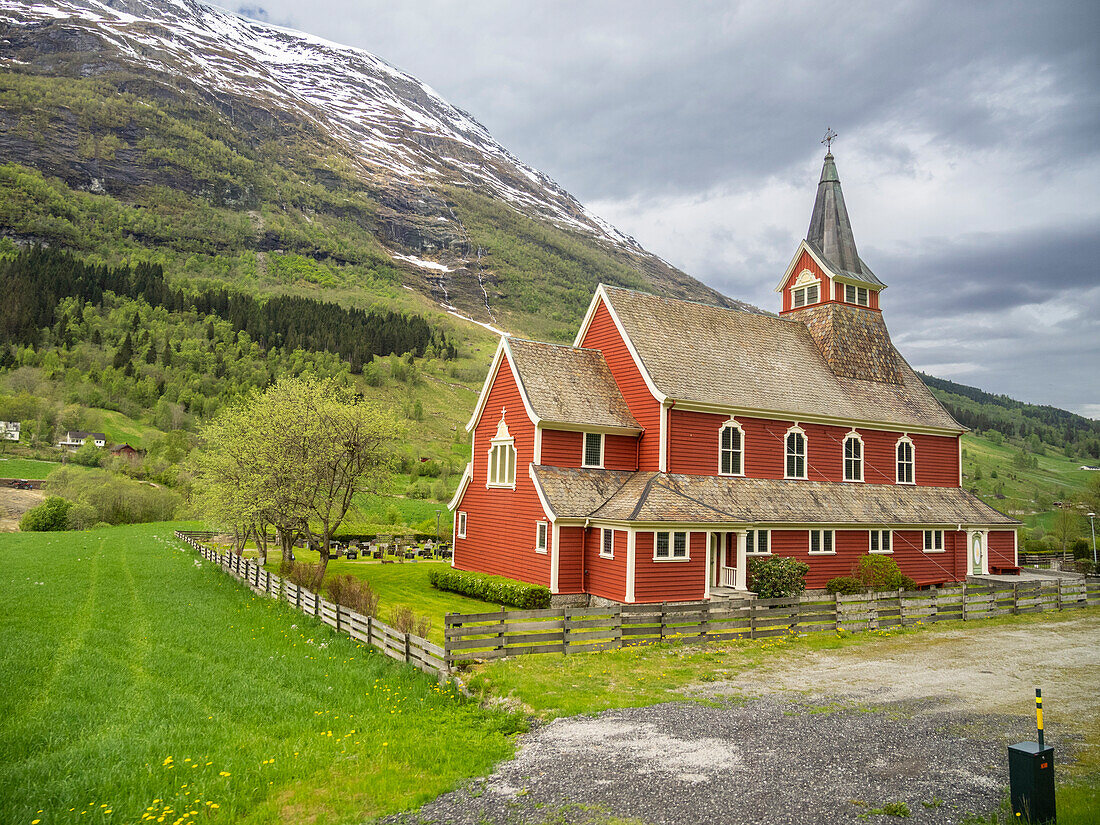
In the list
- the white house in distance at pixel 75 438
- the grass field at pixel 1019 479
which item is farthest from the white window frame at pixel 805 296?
the white house in distance at pixel 75 438

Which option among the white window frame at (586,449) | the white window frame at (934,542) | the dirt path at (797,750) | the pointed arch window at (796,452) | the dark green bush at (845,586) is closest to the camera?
the dirt path at (797,750)

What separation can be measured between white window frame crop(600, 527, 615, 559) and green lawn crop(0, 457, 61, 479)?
79833mm

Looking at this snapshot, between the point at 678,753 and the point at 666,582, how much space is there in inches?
549

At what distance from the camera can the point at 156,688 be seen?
46.0 ft

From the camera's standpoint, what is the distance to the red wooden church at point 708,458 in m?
25.6

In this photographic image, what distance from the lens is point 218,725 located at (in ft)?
38.9

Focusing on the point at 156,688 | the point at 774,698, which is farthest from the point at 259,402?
the point at 774,698

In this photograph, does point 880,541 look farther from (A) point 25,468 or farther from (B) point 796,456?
(A) point 25,468

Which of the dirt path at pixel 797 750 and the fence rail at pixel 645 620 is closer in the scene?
the dirt path at pixel 797 750


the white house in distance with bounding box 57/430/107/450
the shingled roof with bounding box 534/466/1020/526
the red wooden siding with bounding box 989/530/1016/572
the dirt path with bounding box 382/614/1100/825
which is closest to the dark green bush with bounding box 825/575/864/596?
the shingled roof with bounding box 534/466/1020/526

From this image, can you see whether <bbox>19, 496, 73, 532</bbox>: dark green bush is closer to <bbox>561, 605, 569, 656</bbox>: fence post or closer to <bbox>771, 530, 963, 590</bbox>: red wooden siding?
<bbox>561, 605, 569, 656</bbox>: fence post

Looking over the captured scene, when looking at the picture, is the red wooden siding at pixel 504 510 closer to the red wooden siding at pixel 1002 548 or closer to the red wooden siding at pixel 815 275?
the red wooden siding at pixel 815 275

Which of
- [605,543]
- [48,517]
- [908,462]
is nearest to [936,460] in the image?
[908,462]

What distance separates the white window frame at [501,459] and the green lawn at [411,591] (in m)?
5.00
